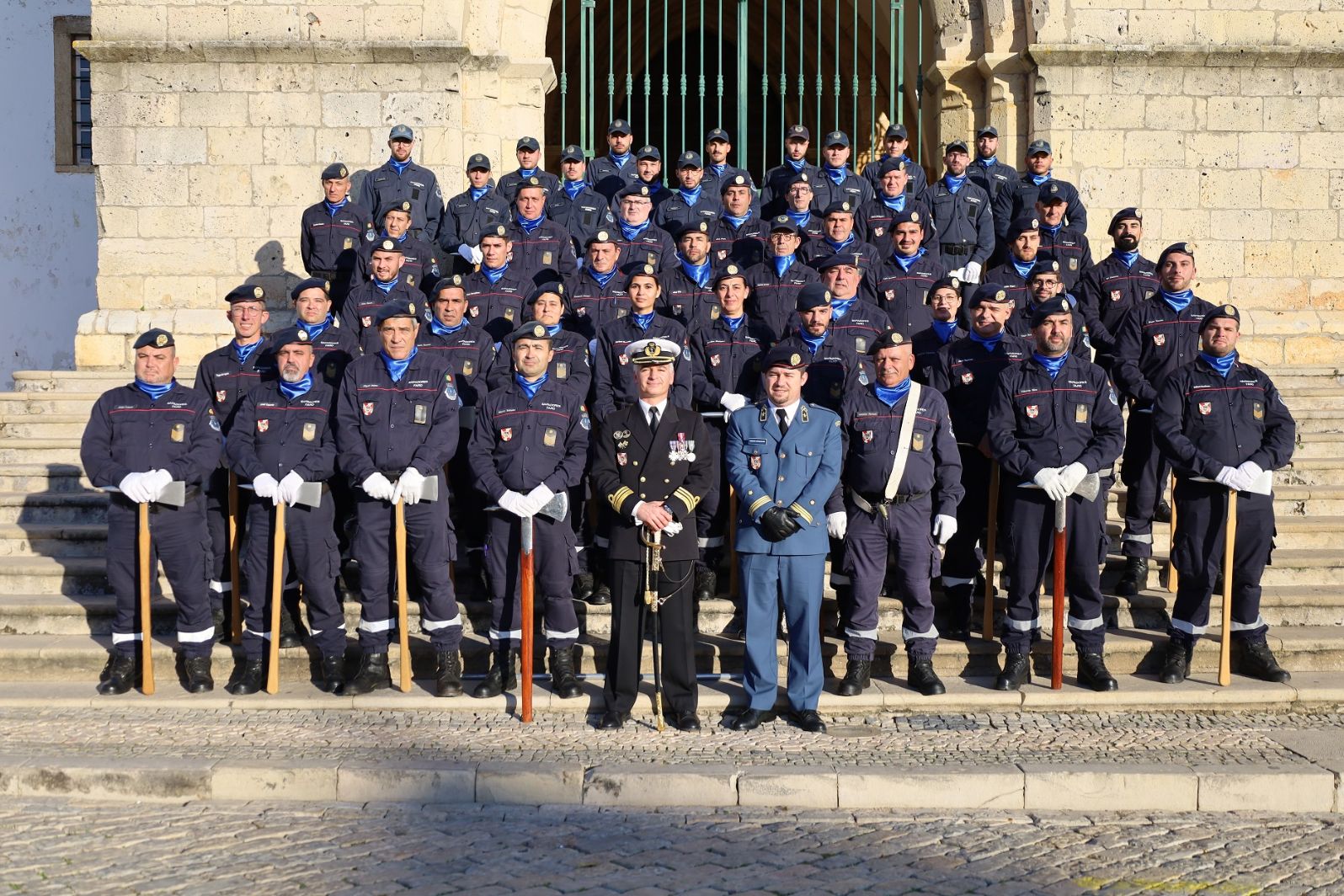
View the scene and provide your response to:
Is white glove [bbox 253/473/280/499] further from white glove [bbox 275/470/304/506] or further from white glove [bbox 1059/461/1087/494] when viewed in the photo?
white glove [bbox 1059/461/1087/494]

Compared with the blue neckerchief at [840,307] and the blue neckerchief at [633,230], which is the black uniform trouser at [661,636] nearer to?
the blue neckerchief at [840,307]

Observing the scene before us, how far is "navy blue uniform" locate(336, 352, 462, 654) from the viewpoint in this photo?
7031 mm

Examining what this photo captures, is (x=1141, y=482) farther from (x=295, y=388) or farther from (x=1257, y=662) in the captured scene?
(x=295, y=388)

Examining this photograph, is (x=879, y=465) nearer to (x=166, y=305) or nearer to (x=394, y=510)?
(x=394, y=510)

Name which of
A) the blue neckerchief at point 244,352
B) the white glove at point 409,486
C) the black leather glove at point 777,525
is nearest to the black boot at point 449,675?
the white glove at point 409,486

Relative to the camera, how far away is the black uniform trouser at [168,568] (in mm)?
7109

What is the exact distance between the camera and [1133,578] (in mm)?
7914

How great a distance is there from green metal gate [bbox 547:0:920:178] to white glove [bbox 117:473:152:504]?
572cm

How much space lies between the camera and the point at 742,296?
8133 mm

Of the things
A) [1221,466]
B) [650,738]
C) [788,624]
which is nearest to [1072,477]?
[1221,466]

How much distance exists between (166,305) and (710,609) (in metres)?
6.36

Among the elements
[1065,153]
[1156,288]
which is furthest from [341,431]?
[1065,153]

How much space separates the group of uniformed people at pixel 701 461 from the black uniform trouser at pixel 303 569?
1cm

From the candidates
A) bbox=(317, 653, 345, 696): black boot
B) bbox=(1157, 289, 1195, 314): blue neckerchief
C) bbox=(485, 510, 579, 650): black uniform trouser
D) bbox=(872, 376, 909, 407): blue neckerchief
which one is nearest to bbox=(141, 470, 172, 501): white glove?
bbox=(317, 653, 345, 696): black boot
